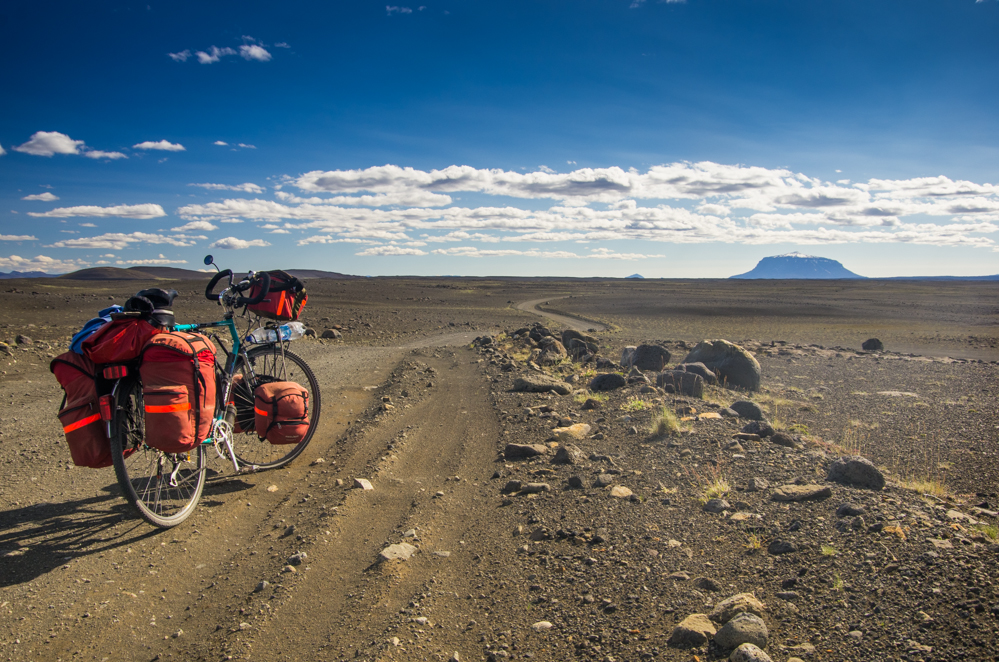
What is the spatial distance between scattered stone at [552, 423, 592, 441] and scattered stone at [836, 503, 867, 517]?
131 inches

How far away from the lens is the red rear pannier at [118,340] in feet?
12.5

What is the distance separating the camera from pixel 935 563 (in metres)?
3.34

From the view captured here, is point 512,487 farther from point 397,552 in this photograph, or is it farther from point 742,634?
point 742,634

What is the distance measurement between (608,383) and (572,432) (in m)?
3.42

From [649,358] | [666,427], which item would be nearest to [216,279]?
[666,427]

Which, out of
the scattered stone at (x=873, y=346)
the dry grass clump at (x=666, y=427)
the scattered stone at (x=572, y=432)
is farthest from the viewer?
the scattered stone at (x=873, y=346)

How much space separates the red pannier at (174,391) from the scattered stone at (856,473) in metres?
5.29

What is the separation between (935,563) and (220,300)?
18.3ft

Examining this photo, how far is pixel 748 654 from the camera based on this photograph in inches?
105

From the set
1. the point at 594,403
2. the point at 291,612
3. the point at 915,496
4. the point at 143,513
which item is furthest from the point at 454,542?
the point at 594,403

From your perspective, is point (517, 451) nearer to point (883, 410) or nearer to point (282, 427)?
point (282, 427)

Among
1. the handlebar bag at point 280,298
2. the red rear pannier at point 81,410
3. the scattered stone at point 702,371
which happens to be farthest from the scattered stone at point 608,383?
the red rear pannier at point 81,410

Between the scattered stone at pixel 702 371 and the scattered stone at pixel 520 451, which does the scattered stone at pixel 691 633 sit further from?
the scattered stone at pixel 702 371

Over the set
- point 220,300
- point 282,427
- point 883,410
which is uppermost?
point 220,300
